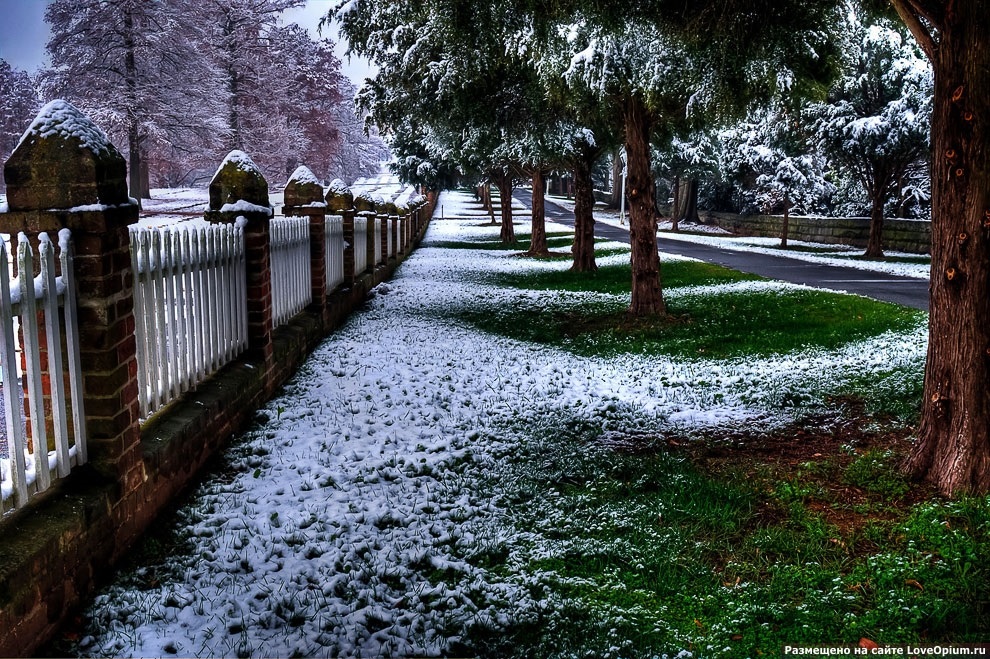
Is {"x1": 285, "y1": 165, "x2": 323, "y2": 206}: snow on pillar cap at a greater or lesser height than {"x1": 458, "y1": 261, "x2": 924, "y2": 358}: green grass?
greater

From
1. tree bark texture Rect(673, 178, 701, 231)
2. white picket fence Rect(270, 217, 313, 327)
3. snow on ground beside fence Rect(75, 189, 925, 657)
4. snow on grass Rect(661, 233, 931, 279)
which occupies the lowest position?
snow on ground beside fence Rect(75, 189, 925, 657)

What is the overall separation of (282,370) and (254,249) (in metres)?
1.29

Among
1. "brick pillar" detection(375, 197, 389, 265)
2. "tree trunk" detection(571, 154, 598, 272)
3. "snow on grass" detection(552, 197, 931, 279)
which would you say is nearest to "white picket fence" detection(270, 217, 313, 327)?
"brick pillar" detection(375, 197, 389, 265)

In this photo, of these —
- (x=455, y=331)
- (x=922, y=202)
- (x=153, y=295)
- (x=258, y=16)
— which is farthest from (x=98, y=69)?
(x=922, y=202)

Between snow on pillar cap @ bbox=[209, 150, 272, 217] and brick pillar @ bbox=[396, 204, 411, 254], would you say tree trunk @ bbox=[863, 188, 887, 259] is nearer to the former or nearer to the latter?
brick pillar @ bbox=[396, 204, 411, 254]

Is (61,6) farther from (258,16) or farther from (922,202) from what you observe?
(922,202)

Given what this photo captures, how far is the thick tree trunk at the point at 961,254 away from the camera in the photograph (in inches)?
155

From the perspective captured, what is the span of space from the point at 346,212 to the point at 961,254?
29.0ft

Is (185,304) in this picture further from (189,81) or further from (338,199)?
(189,81)

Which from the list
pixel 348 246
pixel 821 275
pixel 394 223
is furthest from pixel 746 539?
pixel 394 223

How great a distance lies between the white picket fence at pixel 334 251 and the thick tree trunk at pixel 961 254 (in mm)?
7590

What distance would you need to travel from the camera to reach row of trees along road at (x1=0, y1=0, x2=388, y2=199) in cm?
2891

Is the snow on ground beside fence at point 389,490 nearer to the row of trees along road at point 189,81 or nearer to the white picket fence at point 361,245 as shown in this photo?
the white picket fence at point 361,245

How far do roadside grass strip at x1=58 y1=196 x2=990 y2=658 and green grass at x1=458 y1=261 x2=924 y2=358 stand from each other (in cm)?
176
